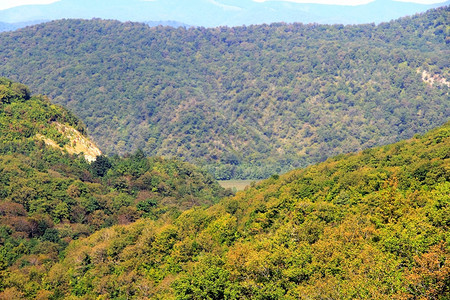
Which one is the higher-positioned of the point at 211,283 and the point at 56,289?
the point at 211,283

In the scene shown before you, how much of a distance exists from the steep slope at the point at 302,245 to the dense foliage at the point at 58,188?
7345mm

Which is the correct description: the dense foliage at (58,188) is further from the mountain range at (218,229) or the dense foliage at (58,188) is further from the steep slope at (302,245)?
the steep slope at (302,245)

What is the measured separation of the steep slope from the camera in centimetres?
3147

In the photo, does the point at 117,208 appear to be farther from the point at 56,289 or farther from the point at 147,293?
the point at 147,293

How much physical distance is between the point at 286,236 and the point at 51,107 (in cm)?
7531

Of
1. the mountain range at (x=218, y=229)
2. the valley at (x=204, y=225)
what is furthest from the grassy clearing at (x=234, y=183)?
the mountain range at (x=218, y=229)

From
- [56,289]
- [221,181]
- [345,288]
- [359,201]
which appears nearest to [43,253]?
[56,289]

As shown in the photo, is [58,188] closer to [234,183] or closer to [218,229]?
[218,229]

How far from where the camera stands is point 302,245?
37.9 metres

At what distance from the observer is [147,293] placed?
4500 centimetres

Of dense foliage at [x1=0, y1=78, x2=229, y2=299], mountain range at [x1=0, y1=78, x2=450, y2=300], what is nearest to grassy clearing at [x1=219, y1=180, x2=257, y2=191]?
dense foliage at [x1=0, y1=78, x2=229, y2=299]

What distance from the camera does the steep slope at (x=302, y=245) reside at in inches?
1239

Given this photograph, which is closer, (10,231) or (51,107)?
(10,231)

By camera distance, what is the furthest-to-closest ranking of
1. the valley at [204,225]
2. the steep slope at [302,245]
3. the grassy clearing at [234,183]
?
the grassy clearing at [234,183], the valley at [204,225], the steep slope at [302,245]
